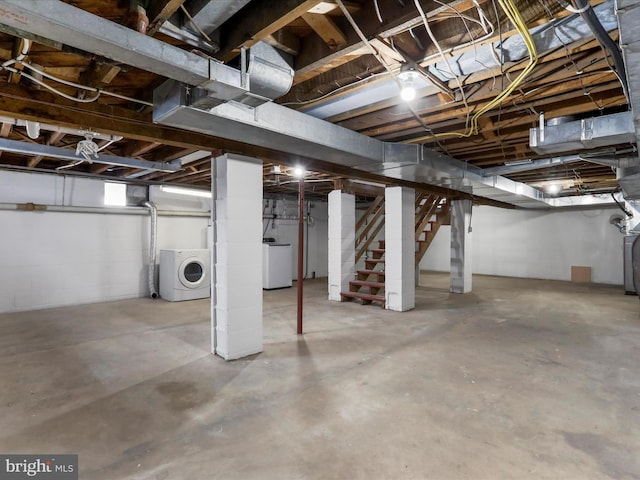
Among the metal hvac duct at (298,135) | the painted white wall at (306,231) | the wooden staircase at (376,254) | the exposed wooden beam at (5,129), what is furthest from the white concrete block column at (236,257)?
the painted white wall at (306,231)

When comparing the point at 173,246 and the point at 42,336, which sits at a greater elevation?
the point at 173,246

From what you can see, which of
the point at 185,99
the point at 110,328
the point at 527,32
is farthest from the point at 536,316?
the point at 110,328

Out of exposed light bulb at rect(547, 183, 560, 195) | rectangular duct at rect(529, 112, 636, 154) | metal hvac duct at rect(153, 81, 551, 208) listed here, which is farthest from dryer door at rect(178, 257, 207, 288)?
exposed light bulb at rect(547, 183, 560, 195)

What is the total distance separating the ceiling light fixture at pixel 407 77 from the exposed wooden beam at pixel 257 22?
28.6 inches

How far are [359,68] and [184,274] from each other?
4.75 metres

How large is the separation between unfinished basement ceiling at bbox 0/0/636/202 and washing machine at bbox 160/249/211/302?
8.80ft

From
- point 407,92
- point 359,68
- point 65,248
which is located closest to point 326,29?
point 359,68

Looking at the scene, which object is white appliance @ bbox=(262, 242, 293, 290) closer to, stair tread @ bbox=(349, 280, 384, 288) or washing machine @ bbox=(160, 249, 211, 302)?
washing machine @ bbox=(160, 249, 211, 302)

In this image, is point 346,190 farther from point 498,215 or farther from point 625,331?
point 498,215

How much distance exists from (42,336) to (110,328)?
0.64 metres

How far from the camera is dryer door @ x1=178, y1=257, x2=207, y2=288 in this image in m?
5.78

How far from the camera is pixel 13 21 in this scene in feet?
3.78

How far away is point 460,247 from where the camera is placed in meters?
6.64

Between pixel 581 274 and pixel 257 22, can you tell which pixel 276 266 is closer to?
pixel 257 22
